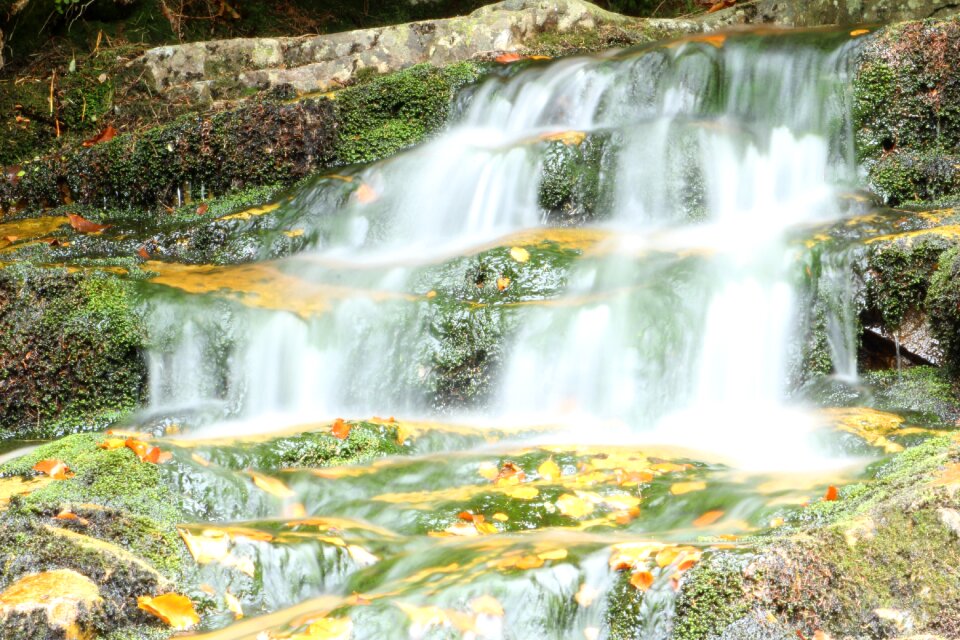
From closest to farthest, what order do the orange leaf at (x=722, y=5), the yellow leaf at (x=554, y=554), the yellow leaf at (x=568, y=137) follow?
the yellow leaf at (x=554, y=554), the yellow leaf at (x=568, y=137), the orange leaf at (x=722, y=5)

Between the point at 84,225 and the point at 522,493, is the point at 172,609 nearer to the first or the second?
the point at 522,493

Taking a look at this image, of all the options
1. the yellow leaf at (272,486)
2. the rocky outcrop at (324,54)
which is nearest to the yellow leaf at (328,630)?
the yellow leaf at (272,486)

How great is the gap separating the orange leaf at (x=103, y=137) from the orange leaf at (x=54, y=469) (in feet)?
20.2

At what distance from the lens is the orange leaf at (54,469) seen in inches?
177

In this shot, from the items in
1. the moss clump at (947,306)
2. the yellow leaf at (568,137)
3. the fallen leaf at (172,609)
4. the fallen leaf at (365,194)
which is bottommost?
the fallen leaf at (172,609)

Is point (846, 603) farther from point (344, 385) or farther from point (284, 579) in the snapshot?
point (344, 385)

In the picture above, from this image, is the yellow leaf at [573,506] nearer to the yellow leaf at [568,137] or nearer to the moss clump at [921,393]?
the moss clump at [921,393]

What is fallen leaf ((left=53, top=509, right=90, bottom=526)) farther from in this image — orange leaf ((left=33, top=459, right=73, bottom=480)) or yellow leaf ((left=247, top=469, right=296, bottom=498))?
yellow leaf ((left=247, top=469, right=296, bottom=498))

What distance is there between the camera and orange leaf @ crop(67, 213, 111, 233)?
9102mm

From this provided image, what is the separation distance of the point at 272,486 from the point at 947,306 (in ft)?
12.7

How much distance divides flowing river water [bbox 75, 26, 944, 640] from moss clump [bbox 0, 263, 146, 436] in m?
0.26

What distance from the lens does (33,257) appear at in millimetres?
7918

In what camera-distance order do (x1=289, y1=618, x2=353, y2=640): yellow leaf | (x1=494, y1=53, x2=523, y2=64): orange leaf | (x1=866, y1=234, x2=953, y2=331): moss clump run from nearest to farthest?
(x1=289, y1=618, x2=353, y2=640): yellow leaf < (x1=866, y1=234, x2=953, y2=331): moss clump < (x1=494, y1=53, x2=523, y2=64): orange leaf

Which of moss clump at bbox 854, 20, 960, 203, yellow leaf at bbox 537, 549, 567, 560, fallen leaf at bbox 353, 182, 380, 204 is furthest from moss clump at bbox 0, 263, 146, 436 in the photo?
moss clump at bbox 854, 20, 960, 203
